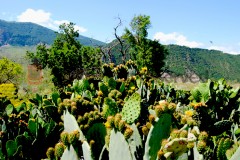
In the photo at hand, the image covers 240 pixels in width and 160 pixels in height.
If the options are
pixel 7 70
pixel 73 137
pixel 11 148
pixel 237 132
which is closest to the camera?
pixel 73 137

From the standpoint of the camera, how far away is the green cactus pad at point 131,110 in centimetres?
211

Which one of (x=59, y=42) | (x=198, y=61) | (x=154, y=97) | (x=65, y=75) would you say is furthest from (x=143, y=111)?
(x=198, y=61)

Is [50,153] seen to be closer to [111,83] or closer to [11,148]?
[11,148]

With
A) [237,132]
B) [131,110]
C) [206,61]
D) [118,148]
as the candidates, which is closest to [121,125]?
[118,148]

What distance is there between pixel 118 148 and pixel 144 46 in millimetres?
51277

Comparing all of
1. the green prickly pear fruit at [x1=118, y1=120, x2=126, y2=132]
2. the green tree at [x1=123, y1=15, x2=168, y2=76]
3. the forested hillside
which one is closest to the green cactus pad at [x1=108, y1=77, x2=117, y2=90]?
the green prickly pear fruit at [x1=118, y1=120, x2=126, y2=132]

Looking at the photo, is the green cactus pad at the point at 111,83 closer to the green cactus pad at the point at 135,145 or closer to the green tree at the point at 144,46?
the green cactus pad at the point at 135,145

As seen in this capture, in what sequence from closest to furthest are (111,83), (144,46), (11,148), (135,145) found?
1. (135,145)
2. (11,148)
3. (111,83)
4. (144,46)

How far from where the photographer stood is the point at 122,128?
1.76 metres

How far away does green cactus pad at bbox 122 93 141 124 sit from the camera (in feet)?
6.93

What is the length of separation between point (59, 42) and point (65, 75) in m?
6.01

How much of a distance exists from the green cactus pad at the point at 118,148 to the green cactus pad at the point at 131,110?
32 cm

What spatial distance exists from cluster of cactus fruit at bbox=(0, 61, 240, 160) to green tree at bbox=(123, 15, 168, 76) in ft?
153

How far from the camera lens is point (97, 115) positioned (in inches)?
97.9
